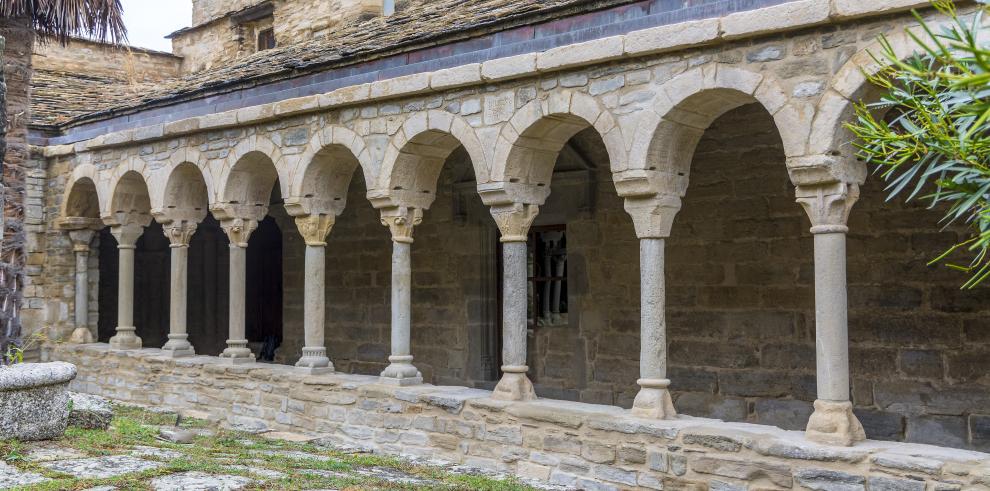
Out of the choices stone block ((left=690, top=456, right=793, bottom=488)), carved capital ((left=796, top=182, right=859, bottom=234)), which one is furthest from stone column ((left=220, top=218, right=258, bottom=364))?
carved capital ((left=796, top=182, right=859, bottom=234))

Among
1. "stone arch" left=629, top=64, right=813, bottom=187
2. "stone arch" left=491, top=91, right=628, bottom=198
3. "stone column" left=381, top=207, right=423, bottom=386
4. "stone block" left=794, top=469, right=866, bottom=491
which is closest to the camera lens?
"stone block" left=794, top=469, right=866, bottom=491

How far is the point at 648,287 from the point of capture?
21.1 feet

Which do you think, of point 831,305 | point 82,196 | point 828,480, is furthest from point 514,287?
point 82,196

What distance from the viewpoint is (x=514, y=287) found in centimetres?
723

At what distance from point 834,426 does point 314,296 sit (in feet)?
15.9

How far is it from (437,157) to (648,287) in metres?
2.48

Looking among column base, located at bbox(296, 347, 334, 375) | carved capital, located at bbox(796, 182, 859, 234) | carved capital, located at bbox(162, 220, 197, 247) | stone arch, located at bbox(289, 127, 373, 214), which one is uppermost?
stone arch, located at bbox(289, 127, 373, 214)

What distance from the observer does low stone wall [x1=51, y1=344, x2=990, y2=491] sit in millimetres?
5102

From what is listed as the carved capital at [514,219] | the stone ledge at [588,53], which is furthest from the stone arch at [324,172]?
the carved capital at [514,219]

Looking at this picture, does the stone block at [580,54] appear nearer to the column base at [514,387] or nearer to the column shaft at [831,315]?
the column shaft at [831,315]

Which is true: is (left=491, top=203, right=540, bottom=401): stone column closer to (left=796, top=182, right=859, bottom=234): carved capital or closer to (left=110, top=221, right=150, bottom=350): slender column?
(left=796, top=182, right=859, bottom=234): carved capital

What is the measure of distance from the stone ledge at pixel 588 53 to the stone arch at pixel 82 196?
2.53 m

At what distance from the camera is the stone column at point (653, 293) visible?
626 cm

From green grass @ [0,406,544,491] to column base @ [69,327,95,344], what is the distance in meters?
4.38
